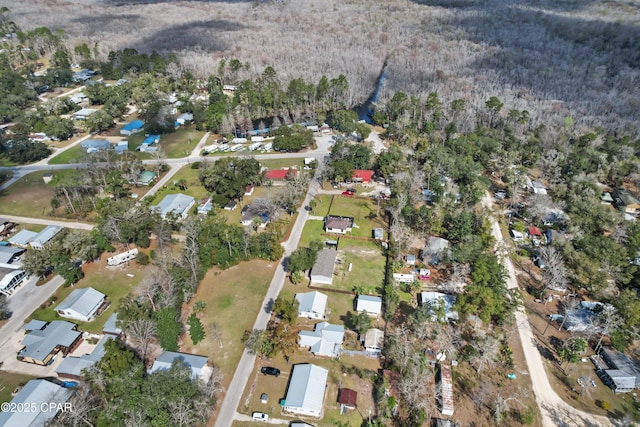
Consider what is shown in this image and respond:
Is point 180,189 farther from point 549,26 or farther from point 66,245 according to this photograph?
point 549,26

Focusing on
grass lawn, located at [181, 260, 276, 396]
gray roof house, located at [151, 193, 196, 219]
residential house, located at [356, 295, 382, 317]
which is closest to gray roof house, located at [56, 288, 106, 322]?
grass lawn, located at [181, 260, 276, 396]

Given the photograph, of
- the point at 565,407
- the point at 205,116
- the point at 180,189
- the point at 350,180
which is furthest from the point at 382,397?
the point at 205,116

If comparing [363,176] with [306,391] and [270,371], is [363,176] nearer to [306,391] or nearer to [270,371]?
[270,371]

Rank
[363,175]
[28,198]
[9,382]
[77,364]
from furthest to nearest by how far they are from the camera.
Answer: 1. [363,175]
2. [28,198]
3. [77,364]
4. [9,382]

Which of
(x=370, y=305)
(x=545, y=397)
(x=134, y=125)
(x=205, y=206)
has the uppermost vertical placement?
(x=134, y=125)

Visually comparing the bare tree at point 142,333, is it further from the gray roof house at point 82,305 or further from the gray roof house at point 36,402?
the gray roof house at point 82,305

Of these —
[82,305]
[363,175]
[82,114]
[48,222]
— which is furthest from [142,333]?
[82,114]
